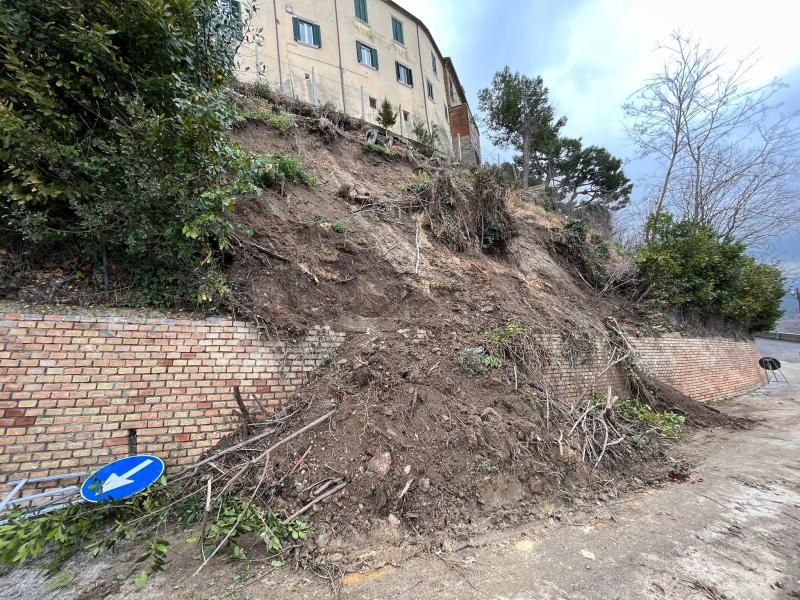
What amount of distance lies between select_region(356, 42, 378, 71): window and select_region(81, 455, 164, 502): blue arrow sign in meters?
20.2

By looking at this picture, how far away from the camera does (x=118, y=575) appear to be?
272 centimetres

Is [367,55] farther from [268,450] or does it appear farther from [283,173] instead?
[268,450]

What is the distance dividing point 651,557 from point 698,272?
11.2 metres

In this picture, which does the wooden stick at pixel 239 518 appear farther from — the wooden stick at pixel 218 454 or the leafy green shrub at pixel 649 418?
the leafy green shrub at pixel 649 418

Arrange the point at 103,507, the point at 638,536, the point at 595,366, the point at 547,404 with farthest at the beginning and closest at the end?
the point at 595,366
the point at 547,404
the point at 638,536
the point at 103,507

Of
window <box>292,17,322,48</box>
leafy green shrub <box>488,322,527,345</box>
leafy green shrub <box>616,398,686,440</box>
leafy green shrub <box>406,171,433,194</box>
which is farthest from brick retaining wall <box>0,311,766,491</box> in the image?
window <box>292,17,322,48</box>

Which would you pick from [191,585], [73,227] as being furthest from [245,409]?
[73,227]

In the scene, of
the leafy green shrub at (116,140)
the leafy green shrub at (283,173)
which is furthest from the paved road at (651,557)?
the leafy green shrub at (283,173)

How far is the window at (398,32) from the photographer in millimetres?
20062

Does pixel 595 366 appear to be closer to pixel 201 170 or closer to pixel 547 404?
pixel 547 404

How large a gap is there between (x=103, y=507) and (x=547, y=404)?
4976 mm

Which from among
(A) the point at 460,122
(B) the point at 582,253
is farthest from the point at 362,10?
(B) the point at 582,253

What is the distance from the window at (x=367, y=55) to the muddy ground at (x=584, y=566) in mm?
20803

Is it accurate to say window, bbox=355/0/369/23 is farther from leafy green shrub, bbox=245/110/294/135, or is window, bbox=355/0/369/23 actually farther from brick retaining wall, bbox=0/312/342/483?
brick retaining wall, bbox=0/312/342/483
